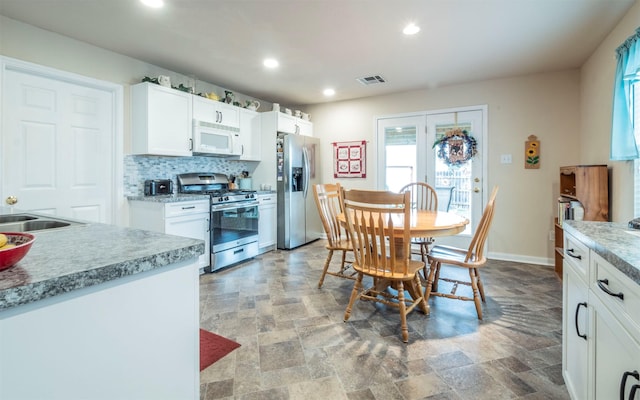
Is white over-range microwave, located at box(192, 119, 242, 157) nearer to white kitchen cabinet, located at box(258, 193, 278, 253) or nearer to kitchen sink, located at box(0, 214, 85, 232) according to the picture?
white kitchen cabinet, located at box(258, 193, 278, 253)

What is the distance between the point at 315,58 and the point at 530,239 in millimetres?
3472

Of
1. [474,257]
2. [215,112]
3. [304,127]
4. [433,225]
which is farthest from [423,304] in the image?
[304,127]

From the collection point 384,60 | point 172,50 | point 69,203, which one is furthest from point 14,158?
point 384,60

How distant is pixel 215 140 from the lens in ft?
12.6

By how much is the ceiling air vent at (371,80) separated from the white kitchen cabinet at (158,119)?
7.14 feet

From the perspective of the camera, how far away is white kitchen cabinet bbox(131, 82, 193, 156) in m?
3.12

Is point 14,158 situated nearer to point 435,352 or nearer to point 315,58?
point 315,58

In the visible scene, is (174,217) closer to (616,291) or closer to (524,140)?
(616,291)

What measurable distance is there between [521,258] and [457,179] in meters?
1.29

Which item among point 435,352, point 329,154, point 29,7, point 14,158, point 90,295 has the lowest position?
point 435,352

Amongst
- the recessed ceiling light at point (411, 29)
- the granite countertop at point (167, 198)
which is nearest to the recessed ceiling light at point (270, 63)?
the recessed ceiling light at point (411, 29)

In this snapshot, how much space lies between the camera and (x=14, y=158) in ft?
8.24

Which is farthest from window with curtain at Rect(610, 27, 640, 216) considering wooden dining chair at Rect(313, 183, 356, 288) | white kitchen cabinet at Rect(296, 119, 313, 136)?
white kitchen cabinet at Rect(296, 119, 313, 136)

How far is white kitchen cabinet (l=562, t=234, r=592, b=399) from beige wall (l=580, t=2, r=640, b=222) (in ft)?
4.96
